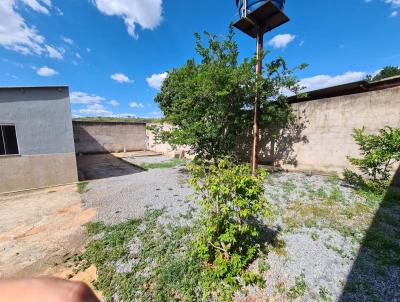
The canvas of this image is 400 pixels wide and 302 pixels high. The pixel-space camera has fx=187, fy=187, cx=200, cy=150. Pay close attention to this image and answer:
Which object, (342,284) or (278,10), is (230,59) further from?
(342,284)

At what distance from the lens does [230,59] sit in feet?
22.5

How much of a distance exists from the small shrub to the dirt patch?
2.23 m

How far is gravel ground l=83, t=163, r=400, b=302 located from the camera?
7.44 feet

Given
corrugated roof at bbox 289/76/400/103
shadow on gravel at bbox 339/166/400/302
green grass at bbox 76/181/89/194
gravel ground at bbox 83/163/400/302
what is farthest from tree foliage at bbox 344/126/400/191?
green grass at bbox 76/181/89/194

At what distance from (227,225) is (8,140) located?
7900 millimetres

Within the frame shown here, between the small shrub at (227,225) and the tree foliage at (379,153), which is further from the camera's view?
the tree foliage at (379,153)

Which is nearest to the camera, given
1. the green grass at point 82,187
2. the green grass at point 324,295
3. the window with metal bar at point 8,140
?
the green grass at point 324,295

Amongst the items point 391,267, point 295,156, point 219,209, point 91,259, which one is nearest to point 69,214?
point 91,259

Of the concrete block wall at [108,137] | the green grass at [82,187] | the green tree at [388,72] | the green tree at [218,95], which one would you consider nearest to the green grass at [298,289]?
the green tree at [218,95]

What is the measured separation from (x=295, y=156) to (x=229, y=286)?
21.3 ft

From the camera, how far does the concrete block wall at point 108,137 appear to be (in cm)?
1625

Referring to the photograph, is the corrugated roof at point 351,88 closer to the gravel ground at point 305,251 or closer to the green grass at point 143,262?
the gravel ground at point 305,251

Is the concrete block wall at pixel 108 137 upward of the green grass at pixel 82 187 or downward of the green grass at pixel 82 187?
upward

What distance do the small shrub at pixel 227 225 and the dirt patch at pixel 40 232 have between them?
87.8 inches
